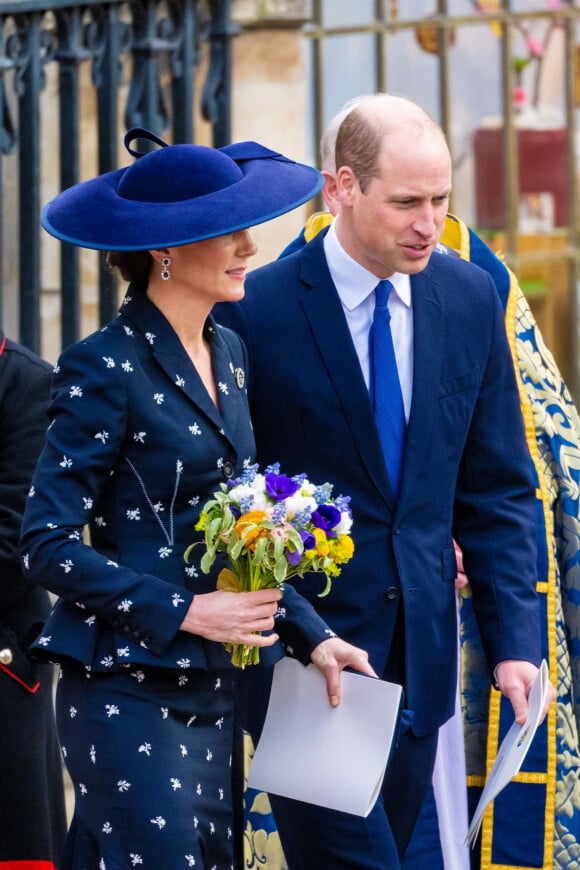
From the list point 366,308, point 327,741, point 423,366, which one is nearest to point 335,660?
point 327,741

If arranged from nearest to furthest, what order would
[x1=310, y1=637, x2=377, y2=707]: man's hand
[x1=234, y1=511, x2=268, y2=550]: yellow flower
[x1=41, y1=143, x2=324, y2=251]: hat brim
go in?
[x1=234, y1=511, x2=268, y2=550]: yellow flower, [x1=41, y1=143, x2=324, y2=251]: hat brim, [x1=310, y1=637, x2=377, y2=707]: man's hand

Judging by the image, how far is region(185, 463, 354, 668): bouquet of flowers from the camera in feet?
9.61

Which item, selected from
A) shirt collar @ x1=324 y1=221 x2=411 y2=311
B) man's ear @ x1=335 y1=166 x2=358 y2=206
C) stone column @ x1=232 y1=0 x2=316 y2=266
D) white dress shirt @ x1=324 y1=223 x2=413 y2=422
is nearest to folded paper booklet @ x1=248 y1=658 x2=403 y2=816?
white dress shirt @ x1=324 y1=223 x2=413 y2=422

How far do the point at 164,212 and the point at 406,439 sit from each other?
73 centimetres

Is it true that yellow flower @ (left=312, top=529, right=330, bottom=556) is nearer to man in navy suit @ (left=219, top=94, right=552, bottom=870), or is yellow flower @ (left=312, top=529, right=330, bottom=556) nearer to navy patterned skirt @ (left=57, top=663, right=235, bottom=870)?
navy patterned skirt @ (left=57, top=663, right=235, bottom=870)

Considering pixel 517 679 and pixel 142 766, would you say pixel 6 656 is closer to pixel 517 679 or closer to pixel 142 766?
pixel 142 766

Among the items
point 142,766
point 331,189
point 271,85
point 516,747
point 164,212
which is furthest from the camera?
point 271,85

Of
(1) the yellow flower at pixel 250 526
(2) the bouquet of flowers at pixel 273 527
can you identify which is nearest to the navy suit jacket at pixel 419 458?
(2) the bouquet of flowers at pixel 273 527

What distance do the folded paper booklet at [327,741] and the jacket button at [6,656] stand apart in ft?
2.51

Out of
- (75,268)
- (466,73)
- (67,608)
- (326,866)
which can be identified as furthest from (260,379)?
(466,73)

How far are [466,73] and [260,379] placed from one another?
4.32m

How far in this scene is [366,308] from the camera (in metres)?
3.63

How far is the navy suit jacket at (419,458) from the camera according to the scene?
3543mm

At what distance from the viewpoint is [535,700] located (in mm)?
3512
